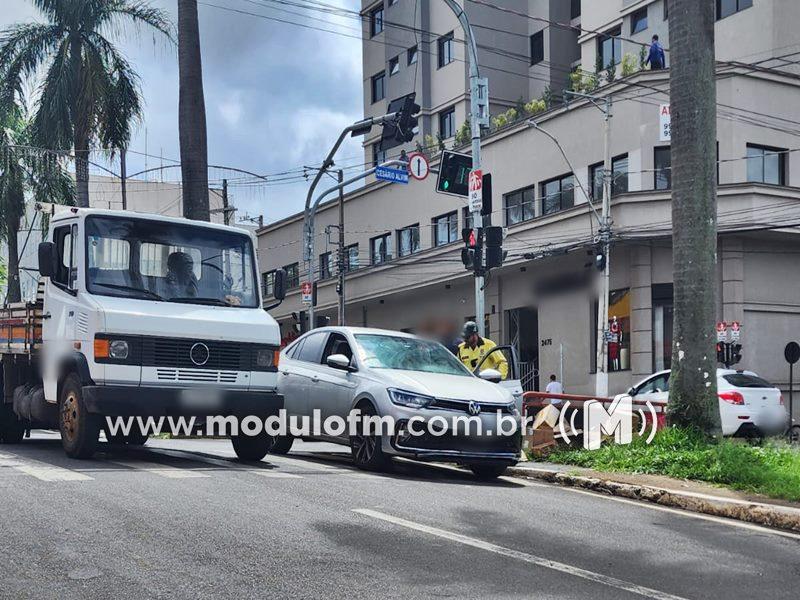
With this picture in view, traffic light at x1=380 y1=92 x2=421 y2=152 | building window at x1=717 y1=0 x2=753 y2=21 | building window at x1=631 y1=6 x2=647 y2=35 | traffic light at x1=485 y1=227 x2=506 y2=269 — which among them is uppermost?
building window at x1=631 y1=6 x2=647 y2=35

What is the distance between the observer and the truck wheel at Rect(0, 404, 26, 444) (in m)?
13.5

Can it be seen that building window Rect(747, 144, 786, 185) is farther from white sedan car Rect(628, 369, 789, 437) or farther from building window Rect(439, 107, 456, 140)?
building window Rect(439, 107, 456, 140)

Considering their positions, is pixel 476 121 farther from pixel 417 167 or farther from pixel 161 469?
pixel 161 469

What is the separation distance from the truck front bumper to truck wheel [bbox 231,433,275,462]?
0.48 meters

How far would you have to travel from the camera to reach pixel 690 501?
948 centimetres

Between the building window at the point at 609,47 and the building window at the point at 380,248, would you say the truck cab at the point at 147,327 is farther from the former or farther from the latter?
the building window at the point at 380,248

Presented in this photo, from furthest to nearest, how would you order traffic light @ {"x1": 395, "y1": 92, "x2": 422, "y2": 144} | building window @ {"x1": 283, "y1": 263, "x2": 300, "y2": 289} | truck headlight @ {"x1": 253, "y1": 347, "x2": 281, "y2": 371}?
1. building window @ {"x1": 283, "y1": 263, "x2": 300, "y2": 289}
2. traffic light @ {"x1": 395, "y1": 92, "x2": 422, "y2": 144}
3. truck headlight @ {"x1": 253, "y1": 347, "x2": 281, "y2": 371}

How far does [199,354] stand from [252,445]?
151cm

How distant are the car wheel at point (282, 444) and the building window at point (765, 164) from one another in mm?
20753

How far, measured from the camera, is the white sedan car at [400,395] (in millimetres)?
10633

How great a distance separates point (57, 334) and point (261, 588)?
6.88m

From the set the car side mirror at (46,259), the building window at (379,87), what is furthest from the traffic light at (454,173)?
the building window at (379,87)

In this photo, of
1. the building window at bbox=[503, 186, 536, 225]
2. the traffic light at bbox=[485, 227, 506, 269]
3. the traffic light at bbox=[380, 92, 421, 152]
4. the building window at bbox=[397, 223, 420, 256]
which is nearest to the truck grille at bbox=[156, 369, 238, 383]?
the traffic light at bbox=[485, 227, 506, 269]

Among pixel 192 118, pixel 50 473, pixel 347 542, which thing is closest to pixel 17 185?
pixel 192 118
